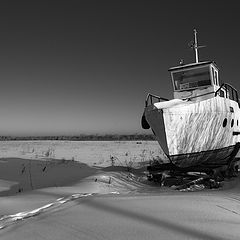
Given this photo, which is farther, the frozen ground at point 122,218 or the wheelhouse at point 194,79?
the wheelhouse at point 194,79

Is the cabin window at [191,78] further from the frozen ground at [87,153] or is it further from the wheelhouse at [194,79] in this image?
the frozen ground at [87,153]

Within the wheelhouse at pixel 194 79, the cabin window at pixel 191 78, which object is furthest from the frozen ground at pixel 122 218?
the cabin window at pixel 191 78

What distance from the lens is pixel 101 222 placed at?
2.62 m

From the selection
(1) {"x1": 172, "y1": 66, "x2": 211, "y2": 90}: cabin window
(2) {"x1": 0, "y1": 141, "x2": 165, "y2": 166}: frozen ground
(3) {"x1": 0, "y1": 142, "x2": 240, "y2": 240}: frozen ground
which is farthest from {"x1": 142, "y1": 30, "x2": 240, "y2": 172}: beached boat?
(2) {"x1": 0, "y1": 141, "x2": 165, "y2": 166}: frozen ground

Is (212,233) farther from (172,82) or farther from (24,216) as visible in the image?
(172,82)

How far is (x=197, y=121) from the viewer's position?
773 cm

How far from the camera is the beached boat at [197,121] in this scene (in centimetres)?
738

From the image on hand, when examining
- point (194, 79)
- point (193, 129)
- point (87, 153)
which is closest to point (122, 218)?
point (193, 129)

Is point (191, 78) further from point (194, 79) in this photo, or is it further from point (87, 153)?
point (87, 153)

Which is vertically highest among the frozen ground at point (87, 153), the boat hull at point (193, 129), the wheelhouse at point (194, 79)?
the wheelhouse at point (194, 79)

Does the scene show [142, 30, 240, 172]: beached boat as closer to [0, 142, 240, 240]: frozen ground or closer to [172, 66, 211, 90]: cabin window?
[172, 66, 211, 90]: cabin window

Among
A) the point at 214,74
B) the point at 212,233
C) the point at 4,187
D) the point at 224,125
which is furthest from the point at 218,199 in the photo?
the point at 214,74

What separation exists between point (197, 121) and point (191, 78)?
108 inches

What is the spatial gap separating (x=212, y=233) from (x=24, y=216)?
178cm
